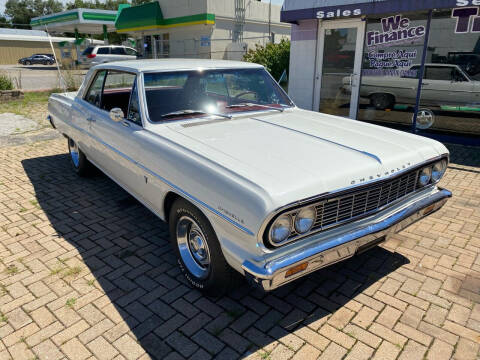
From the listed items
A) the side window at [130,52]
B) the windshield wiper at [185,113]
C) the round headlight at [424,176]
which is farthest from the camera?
the side window at [130,52]

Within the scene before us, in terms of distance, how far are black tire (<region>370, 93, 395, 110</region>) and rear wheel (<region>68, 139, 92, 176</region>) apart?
6.46 meters

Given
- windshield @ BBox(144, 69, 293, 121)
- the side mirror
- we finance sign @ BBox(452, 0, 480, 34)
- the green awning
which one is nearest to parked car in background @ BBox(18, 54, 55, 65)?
the green awning

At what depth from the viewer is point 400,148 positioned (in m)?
3.31

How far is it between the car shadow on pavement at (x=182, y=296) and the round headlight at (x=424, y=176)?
837 mm

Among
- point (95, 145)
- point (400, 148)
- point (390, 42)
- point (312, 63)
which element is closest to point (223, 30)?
point (312, 63)

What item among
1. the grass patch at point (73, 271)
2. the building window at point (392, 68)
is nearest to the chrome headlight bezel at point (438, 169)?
the grass patch at point (73, 271)

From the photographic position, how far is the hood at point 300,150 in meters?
2.60

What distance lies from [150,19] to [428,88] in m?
20.4

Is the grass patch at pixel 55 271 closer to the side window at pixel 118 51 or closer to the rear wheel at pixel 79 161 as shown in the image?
the rear wheel at pixel 79 161

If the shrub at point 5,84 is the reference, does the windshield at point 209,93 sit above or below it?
above

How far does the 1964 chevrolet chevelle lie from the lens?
2508mm

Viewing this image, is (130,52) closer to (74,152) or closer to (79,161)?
(74,152)

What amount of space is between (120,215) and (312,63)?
6.87 metres

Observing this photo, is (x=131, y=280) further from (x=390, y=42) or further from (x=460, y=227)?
(x=390, y=42)
